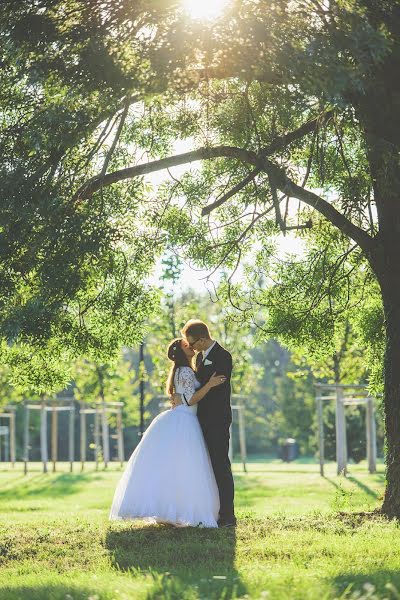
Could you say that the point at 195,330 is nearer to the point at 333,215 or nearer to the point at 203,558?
the point at 333,215

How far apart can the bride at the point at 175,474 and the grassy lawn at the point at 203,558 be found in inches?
10.4

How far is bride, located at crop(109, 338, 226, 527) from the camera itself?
11656 millimetres

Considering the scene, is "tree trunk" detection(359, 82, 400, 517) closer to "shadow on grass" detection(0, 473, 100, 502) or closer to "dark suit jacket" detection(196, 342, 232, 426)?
"dark suit jacket" detection(196, 342, 232, 426)

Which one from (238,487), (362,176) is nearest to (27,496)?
(238,487)

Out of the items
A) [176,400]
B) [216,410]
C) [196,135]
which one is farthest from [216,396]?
[196,135]

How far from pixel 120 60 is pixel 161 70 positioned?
485 mm

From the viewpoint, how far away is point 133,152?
13.7 m

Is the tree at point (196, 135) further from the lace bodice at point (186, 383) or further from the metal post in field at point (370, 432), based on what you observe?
the metal post in field at point (370, 432)

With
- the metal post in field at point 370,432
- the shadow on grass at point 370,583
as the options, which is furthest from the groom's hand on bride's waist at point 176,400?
the metal post in field at point 370,432

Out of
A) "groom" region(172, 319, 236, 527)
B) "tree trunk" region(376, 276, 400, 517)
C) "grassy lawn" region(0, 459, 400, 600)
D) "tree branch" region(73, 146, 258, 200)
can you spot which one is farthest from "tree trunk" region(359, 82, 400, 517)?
"groom" region(172, 319, 236, 527)

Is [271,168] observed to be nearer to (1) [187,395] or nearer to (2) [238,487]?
(1) [187,395]

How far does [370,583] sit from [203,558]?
6.85ft

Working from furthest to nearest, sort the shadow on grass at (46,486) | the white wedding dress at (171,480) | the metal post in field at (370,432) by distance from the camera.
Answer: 1. the metal post in field at (370,432)
2. the shadow on grass at (46,486)
3. the white wedding dress at (171,480)

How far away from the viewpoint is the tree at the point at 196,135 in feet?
31.7
